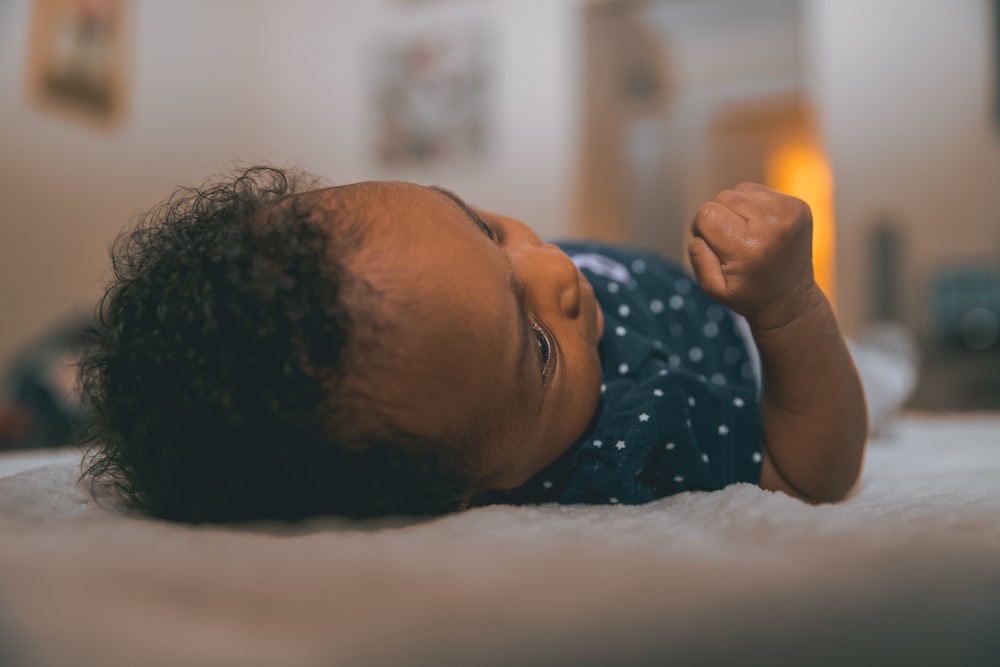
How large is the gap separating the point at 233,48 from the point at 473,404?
12.6 ft

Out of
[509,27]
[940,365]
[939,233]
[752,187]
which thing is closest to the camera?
[752,187]

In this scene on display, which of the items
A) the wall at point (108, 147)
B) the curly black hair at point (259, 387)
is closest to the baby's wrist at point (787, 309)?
the curly black hair at point (259, 387)

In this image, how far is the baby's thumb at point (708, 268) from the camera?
2.03 feet

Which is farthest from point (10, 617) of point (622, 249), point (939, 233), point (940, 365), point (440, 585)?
point (939, 233)

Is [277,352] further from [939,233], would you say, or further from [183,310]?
[939,233]

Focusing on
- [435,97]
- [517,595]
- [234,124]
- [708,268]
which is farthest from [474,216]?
[234,124]

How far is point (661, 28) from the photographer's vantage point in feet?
15.1

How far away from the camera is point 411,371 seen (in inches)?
19.1

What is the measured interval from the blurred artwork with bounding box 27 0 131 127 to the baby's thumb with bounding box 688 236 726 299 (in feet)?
9.66

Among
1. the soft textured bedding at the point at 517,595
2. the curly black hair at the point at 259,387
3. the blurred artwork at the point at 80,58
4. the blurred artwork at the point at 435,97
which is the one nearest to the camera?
the soft textured bedding at the point at 517,595

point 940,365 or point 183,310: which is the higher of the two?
point 183,310

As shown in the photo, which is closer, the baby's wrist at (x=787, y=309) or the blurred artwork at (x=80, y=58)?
the baby's wrist at (x=787, y=309)

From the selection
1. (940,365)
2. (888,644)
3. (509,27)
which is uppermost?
(509,27)

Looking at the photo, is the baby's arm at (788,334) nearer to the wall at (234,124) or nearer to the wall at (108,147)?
the wall at (108,147)
